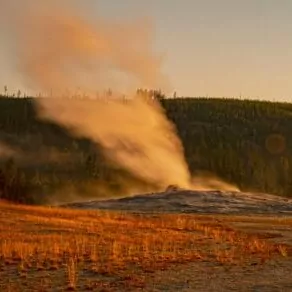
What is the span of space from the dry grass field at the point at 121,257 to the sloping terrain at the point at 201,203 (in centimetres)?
4534

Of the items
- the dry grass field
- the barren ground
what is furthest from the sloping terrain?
the barren ground

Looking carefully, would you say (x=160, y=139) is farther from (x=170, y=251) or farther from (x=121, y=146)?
(x=170, y=251)

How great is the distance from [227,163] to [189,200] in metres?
94.1

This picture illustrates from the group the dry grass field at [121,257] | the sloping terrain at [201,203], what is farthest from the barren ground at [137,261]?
the sloping terrain at [201,203]

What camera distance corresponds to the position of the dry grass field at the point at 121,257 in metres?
24.2

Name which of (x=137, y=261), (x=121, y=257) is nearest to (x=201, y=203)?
(x=121, y=257)

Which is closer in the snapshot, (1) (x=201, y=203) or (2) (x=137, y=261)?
(2) (x=137, y=261)

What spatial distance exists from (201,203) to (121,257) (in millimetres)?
67097

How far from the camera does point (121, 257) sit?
102ft

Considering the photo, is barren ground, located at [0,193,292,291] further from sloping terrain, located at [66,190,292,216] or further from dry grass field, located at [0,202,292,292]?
sloping terrain, located at [66,190,292,216]

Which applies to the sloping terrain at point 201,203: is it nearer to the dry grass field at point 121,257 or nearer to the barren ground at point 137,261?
the dry grass field at point 121,257

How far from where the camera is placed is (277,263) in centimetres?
3036

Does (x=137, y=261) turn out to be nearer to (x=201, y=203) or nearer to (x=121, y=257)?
(x=121, y=257)

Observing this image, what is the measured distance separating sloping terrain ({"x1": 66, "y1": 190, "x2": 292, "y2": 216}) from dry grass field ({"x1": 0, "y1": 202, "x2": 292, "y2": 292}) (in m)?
45.3
